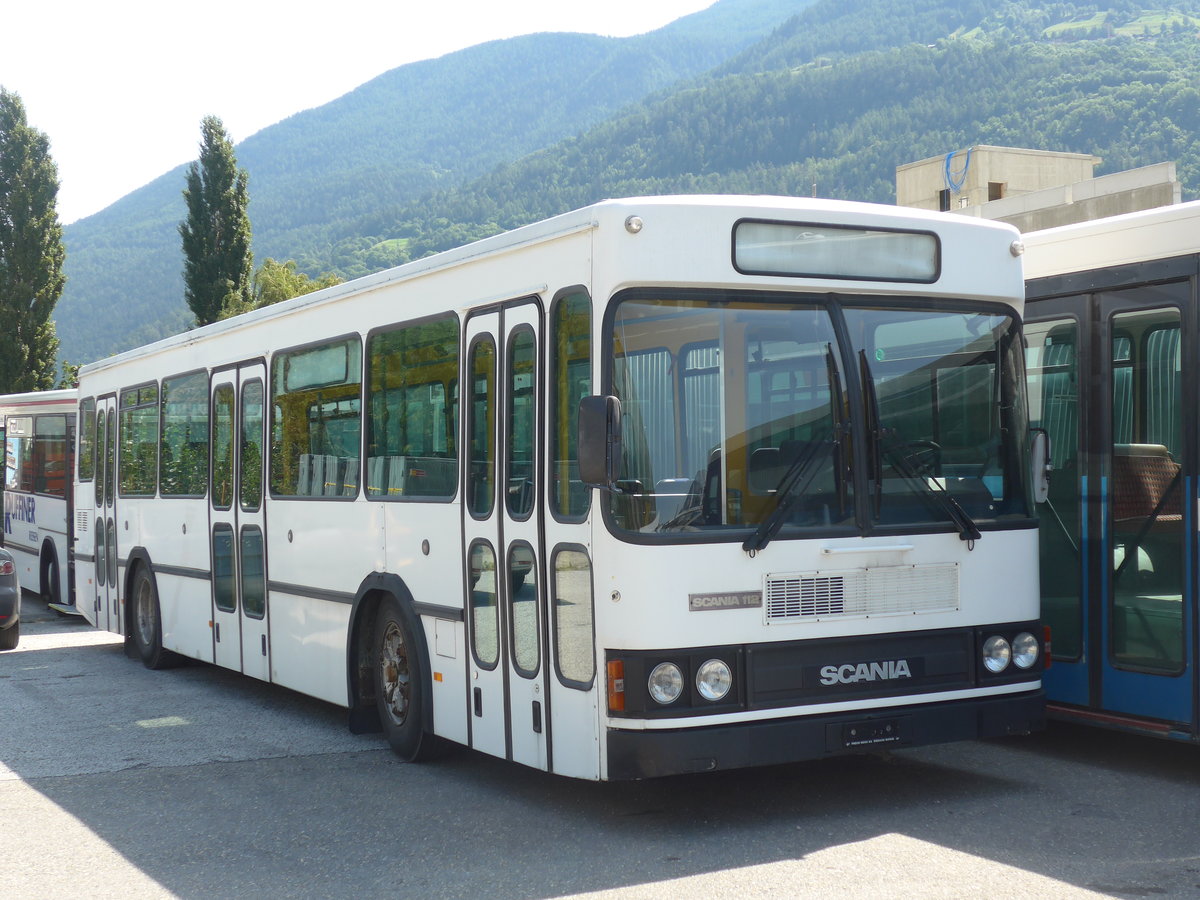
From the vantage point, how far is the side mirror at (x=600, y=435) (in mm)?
5879

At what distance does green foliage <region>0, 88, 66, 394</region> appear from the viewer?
150 ft

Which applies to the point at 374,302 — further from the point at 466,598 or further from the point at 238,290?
the point at 238,290

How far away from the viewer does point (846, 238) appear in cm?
663

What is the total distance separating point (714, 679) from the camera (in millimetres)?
6160

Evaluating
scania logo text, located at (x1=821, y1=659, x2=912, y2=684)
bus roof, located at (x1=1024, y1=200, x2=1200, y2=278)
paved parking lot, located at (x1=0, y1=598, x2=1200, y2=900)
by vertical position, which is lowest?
paved parking lot, located at (x1=0, y1=598, x2=1200, y2=900)

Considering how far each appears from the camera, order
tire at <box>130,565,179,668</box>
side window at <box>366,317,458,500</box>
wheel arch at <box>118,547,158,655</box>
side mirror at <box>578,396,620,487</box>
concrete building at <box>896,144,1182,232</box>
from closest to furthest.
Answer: side mirror at <box>578,396,620,487</box>, side window at <box>366,317,458,500</box>, tire at <box>130,565,179,668</box>, wheel arch at <box>118,547,158,655</box>, concrete building at <box>896,144,1182,232</box>

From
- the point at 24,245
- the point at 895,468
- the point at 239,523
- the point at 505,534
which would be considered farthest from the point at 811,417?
the point at 24,245

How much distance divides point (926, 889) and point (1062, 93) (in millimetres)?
162606

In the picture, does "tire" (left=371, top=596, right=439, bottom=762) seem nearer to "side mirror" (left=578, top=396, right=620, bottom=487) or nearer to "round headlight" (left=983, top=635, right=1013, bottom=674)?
"side mirror" (left=578, top=396, right=620, bottom=487)

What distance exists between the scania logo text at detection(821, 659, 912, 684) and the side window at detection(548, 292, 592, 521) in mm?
1294

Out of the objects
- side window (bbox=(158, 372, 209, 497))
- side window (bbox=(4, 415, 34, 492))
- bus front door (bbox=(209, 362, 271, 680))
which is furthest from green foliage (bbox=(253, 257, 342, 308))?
bus front door (bbox=(209, 362, 271, 680))

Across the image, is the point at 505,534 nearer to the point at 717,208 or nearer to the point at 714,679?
the point at 714,679

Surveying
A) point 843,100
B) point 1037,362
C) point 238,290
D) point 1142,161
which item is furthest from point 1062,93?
point 1037,362

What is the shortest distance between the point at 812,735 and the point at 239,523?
18.7ft
